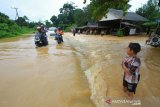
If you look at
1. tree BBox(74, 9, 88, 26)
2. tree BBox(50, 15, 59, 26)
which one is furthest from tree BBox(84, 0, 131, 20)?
tree BBox(50, 15, 59, 26)

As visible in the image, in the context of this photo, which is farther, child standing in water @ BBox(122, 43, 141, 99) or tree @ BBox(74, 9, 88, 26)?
tree @ BBox(74, 9, 88, 26)

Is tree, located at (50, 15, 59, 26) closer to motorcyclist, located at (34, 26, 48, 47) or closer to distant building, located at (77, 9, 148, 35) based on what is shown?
distant building, located at (77, 9, 148, 35)

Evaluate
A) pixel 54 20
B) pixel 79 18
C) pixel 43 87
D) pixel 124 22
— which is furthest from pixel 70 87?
pixel 54 20

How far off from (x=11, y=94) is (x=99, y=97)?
215 centimetres

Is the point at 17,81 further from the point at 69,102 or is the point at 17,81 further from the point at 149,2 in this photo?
the point at 149,2

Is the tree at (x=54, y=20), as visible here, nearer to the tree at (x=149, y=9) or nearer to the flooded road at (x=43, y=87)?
the tree at (x=149, y=9)

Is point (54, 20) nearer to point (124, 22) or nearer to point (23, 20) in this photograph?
point (23, 20)

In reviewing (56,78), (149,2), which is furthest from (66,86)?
(149,2)

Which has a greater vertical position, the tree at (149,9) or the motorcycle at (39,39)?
the tree at (149,9)

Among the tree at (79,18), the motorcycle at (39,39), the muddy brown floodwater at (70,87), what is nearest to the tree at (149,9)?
the tree at (79,18)

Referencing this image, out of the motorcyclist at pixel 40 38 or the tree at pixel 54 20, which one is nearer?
the motorcyclist at pixel 40 38

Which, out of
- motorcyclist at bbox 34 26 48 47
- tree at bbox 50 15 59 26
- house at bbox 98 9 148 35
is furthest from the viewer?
tree at bbox 50 15 59 26

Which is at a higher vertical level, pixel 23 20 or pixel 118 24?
pixel 23 20

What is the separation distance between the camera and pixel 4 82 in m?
5.89
